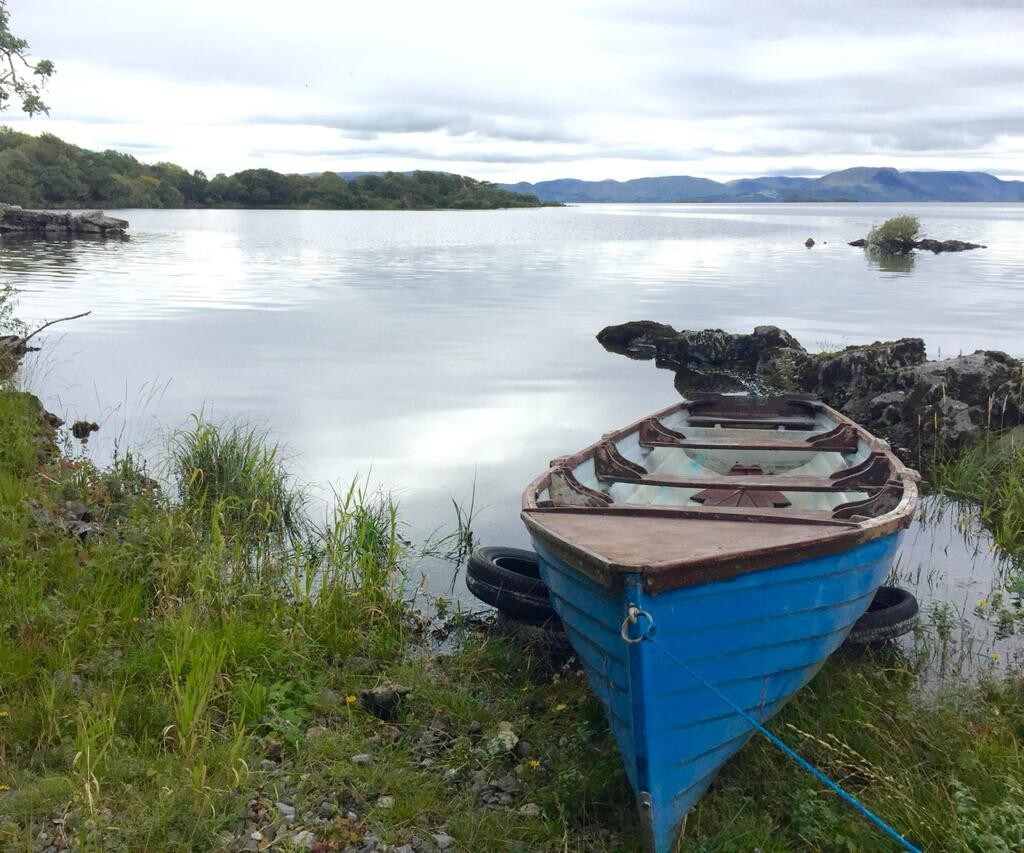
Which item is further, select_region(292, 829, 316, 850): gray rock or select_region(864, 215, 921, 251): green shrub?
select_region(864, 215, 921, 251): green shrub

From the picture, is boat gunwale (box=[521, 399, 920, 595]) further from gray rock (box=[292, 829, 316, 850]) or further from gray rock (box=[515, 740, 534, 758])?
gray rock (box=[292, 829, 316, 850])

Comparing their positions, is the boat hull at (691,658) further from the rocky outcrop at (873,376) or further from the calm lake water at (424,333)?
the rocky outcrop at (873,376)

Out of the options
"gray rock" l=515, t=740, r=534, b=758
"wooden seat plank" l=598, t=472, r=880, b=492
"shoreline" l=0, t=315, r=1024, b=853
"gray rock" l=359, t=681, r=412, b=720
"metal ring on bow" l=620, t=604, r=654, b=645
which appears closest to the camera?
"metal ring on bow" l=620, t=604, r=654, b=645

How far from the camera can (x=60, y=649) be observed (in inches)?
229

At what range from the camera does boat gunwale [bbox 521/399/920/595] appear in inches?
173

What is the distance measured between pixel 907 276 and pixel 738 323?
22.5 metres

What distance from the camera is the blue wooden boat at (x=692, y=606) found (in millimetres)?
4438

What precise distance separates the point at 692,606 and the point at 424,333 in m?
23.4

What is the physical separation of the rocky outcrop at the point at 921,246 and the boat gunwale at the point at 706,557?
6512 cm

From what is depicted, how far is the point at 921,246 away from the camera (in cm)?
7000

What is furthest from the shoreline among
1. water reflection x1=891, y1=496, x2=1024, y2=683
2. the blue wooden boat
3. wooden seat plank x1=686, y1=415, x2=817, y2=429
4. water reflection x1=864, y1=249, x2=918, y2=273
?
water reflection x1=864, y1=249, x2=918, y2=273

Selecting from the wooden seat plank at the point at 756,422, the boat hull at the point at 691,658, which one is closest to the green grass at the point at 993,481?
the wooden seat plank at the point at 756,422

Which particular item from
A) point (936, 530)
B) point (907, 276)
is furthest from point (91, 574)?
point (907, 276)

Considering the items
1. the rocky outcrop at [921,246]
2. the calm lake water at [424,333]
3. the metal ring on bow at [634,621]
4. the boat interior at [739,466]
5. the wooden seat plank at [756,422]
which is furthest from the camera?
the rocky outcrop at [921,246]
